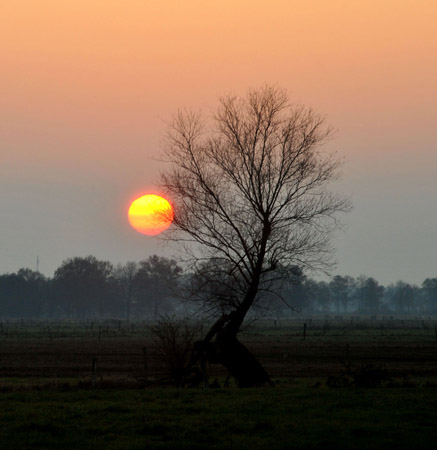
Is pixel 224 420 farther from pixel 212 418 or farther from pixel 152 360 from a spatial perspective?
pixel 152 360

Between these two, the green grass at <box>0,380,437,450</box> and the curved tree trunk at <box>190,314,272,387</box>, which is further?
the curved tree trunk at <box>190,314,272,387</box>

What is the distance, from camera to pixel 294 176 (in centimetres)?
2969

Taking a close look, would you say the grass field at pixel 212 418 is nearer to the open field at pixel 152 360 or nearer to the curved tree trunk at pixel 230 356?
the curved tree trunk at pixel 230 356

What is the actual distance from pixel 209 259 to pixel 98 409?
10966 mm

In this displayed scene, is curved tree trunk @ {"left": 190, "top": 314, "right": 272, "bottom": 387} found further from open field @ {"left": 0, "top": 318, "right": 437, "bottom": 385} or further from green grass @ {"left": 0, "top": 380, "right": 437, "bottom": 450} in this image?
green grass @ {"left": 0, "top": 380, "right": 437, "bottom": 450}

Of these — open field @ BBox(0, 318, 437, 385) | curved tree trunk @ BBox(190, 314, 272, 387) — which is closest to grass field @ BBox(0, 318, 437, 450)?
curved tree trunk @ BBox(190, 314, 272, 387)

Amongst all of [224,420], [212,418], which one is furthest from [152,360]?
[224,420]

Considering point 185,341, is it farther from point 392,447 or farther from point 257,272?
point 392,447

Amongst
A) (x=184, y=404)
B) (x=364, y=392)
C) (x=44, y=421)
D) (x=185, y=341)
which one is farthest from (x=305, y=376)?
(x=44, y=421)

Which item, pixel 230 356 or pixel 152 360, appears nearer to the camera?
pixel 230 356

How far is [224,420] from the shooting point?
1783 cm

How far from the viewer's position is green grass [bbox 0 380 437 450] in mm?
15391

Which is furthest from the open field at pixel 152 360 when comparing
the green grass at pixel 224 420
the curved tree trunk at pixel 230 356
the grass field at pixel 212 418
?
the green grass at pixel 224 420

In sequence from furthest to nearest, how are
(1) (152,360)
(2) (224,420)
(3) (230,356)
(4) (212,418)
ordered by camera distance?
(1) (152,360) → (3) (230,356) → (4) (212,418) → (2) (224,420)
